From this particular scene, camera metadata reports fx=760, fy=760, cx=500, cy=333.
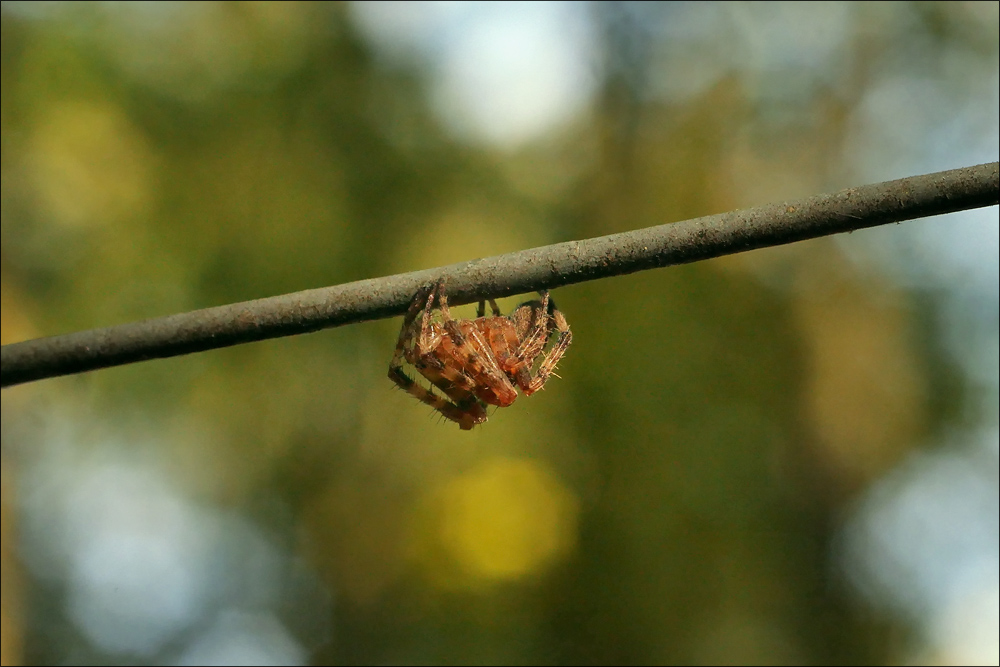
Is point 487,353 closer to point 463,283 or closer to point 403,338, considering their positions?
point 403,338

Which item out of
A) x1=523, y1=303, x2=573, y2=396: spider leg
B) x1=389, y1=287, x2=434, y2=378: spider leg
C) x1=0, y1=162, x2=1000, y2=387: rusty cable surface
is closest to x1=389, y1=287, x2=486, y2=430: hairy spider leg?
x1=389, y1=287, x2=434, y2=378: spider leg

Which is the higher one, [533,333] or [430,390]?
[533,333]

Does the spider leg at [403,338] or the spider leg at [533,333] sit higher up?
the spider leg at [533,333]

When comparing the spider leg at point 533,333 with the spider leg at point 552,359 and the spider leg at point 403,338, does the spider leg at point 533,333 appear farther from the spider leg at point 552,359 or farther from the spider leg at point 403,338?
the spider leg at point 403,338

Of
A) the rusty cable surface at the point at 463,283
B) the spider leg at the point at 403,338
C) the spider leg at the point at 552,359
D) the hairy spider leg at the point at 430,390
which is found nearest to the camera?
the rusty cable surface at the point at 463,283

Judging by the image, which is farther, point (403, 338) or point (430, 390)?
point (430, 390)

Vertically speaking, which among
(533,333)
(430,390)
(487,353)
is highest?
(533,333)

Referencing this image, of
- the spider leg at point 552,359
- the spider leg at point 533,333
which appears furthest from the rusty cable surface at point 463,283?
the spider leg at point 552,359

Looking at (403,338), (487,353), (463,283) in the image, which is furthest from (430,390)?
(463,283)
